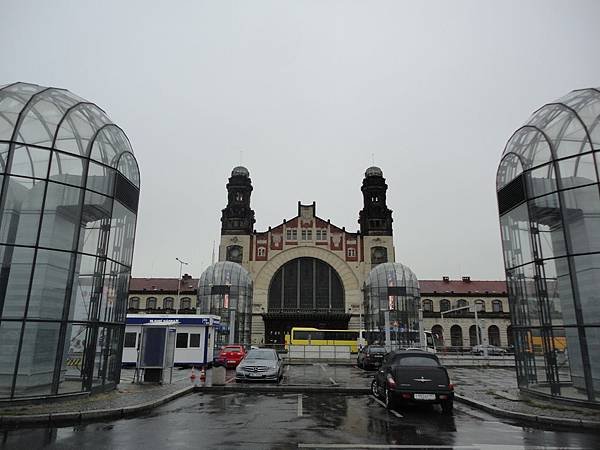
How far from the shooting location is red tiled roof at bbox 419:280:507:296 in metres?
70.2

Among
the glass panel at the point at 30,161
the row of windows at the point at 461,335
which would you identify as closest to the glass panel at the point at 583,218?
the glass panel at the point at 30,161

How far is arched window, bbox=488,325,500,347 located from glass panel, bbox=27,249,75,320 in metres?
67.0

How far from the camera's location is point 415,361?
43.1ft

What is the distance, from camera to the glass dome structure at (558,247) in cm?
1312

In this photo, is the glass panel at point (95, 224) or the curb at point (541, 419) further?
the glass panel at point (95, 224)

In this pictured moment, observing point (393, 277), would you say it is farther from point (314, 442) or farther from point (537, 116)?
point (314, 442)

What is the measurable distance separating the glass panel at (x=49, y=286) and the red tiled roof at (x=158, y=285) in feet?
196

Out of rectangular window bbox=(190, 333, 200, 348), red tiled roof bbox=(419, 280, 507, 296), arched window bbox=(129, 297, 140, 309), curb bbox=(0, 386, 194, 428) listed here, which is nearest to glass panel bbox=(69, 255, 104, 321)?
curb bbox=(0, 386, 194, 428)

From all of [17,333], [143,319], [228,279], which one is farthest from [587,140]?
[228,279]

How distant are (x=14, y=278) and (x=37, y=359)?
245cm

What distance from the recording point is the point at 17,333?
12.2 metres

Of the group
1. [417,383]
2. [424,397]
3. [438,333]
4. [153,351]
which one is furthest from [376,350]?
[438,333]

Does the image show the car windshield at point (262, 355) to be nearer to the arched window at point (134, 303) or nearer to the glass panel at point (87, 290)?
the glass panel at point (87, 290)

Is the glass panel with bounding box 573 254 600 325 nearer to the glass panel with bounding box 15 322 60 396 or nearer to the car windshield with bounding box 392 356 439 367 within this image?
the car windshield with bounding box 392 356 439 367
